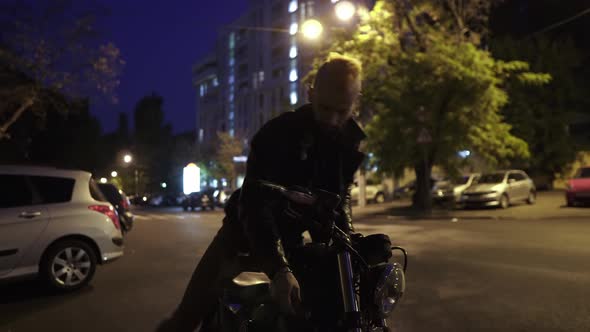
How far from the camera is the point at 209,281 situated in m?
2.64

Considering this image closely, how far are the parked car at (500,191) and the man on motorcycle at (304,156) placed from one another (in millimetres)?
21120

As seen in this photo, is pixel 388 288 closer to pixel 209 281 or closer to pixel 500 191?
pixel 209 281

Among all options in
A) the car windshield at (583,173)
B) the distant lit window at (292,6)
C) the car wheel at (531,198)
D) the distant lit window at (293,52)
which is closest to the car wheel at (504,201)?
the car wheel at (531,198)

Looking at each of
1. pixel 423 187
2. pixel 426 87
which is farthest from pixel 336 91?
pixel 423 187

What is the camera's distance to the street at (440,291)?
5488 mm

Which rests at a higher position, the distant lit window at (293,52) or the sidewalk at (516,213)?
the distant lit window at (293,52)

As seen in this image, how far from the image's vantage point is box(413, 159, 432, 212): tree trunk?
22.3m

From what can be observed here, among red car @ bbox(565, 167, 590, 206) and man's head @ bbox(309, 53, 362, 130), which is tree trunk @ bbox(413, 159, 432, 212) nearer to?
red car @ bbox(565, 167, 590, 206)

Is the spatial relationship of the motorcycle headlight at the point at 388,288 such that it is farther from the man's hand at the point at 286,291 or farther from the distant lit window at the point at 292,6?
the distant lit window at the point at 292,6

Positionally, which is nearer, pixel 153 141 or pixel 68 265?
pixel 68 265

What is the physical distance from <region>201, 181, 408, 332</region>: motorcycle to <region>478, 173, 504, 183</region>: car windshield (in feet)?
72.9

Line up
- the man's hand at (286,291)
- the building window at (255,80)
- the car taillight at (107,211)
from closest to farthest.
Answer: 1. the man's hand at (286,291)
2. the car taillight at (107,211)
3. the building window at (255,80)

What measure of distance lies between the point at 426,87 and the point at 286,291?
1998 centimetres

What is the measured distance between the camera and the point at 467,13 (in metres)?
22.8
